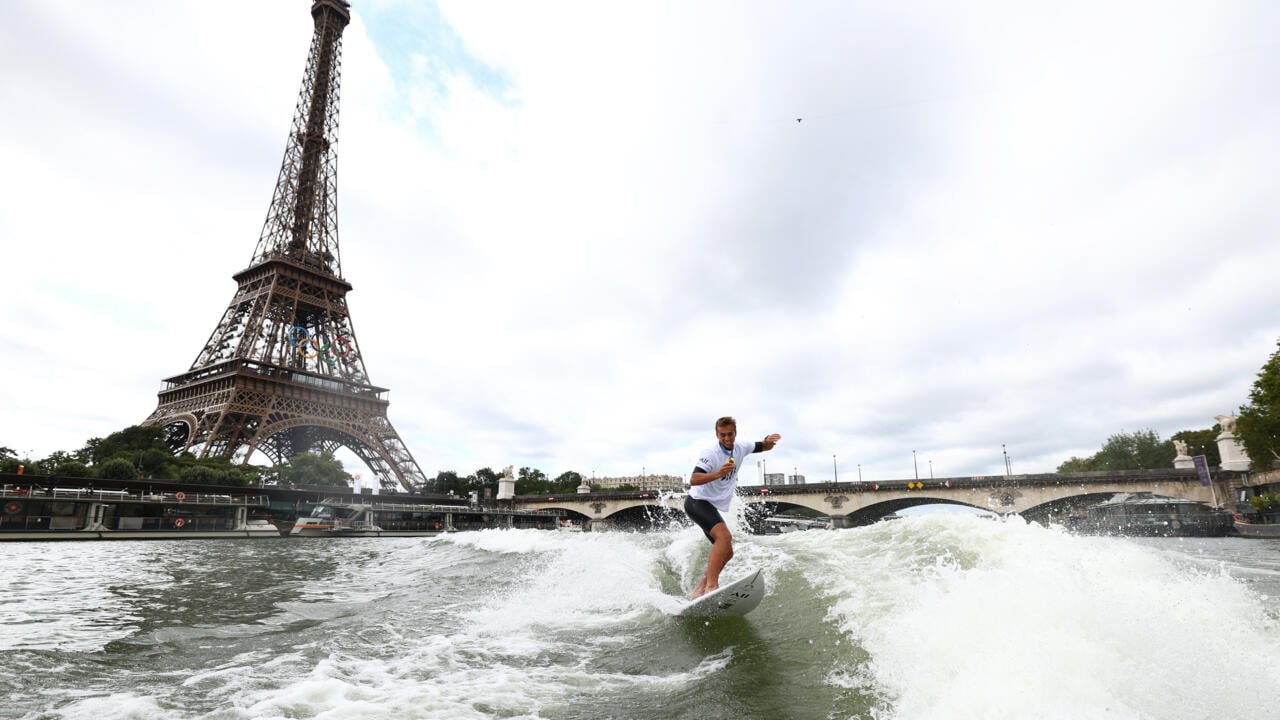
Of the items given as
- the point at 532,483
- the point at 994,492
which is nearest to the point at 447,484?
the point at 532,483

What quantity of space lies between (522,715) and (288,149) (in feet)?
281

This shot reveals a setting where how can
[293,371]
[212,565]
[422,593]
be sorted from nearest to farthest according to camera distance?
[422,593], [212,565], [293,371]

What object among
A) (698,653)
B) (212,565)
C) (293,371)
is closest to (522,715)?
(698,653)

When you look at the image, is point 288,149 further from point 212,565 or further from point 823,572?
point 823,572

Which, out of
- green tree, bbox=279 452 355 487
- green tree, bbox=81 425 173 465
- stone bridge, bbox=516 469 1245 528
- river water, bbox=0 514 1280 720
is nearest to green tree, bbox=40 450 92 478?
green tree, bbox=81 425 173 465

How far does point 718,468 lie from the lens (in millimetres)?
7328

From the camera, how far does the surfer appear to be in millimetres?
7043

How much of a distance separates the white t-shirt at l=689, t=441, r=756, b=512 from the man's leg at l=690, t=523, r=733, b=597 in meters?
0.45

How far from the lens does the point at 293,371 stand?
202 ft

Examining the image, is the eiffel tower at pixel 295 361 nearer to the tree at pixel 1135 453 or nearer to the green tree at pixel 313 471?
the green tree at pixel 313 471

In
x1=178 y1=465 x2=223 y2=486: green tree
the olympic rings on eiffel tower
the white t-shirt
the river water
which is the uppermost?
the olympic rings on eiffel tower

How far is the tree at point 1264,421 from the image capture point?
36594mm

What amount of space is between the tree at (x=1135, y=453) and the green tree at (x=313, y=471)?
3913 inches

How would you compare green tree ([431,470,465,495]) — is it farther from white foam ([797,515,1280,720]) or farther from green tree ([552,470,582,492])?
white foam ([797,515,1280,720])
